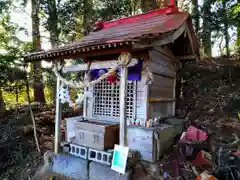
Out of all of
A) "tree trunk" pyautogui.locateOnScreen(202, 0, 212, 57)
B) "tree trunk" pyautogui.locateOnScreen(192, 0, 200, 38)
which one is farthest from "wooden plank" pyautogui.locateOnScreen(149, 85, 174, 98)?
"tree trunk" pyautogui.locateOnScreen(192, 0, 200, 38)

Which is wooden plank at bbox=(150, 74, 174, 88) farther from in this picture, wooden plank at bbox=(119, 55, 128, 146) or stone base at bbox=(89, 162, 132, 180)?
stone base at bbox=(89, 162, 132, 180)

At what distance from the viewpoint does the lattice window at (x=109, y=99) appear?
194 inches

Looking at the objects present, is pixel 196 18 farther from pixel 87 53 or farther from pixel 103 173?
pixel 103 173

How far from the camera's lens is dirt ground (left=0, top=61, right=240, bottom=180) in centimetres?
531

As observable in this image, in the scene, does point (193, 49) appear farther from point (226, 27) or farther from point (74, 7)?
point (74, 7)

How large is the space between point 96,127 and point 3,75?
4.05 meters

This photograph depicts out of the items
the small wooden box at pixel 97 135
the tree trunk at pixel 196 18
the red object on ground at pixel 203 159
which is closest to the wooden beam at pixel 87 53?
the small wooden box at pixel 97 135

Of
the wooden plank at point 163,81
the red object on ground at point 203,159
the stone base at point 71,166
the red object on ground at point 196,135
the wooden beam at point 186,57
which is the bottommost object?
the stone base at point 71,166

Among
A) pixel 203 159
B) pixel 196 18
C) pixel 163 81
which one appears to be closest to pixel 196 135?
pixel 203 159

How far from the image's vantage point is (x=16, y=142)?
5.76m

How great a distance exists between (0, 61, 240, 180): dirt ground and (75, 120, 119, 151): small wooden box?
1.85 metres

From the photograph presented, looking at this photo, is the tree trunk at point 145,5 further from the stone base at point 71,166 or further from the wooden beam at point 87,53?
the stone base at point 71,166

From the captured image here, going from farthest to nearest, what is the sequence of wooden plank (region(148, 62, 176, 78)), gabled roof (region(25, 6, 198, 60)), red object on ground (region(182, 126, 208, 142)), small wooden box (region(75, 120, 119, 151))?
wooden plank (region(148, 62, 176, 78)), red object on ground (region(182, 126, 208, 142)), small wooden box (region(75, 120, 119, 151)), gabled roof (region(25, 6, 198, 60))

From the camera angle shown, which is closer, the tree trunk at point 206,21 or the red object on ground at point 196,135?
the red object on ground at point 196,135
